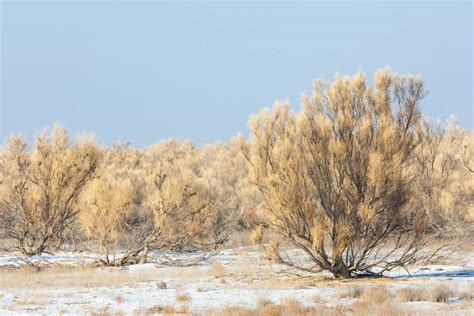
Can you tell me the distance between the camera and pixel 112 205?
70.9 feet

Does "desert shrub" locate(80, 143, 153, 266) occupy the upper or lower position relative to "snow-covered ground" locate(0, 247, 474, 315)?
upper

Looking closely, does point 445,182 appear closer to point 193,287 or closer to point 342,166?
point 342,166

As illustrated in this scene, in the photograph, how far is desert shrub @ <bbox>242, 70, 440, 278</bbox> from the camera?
1466 centimetres

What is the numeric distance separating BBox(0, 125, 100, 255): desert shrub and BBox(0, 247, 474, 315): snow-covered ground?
265cm

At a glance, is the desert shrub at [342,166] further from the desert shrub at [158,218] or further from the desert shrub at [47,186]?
the desert shrub at [47,186]

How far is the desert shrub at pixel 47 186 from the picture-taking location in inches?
901

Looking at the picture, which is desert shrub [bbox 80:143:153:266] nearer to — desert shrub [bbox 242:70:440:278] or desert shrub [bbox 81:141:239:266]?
desert shrub [bbox 81:141:239:266]

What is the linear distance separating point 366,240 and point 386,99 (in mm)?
3448

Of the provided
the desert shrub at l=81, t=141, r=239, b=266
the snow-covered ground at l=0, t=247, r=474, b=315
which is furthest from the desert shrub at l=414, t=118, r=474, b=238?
the desert shrub at l=81, t=141, r=239, b=266

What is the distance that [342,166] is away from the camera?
14.8 metres

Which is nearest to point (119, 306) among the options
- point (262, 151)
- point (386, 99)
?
point (262, 151)

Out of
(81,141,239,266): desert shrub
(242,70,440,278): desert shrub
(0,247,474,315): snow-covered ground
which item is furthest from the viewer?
(81,141,239,266): desert shrub

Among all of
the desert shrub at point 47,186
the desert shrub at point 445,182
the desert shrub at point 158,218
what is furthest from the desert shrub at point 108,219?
the desert shrub at point 445,182

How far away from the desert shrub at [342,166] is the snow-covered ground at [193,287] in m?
1.21
